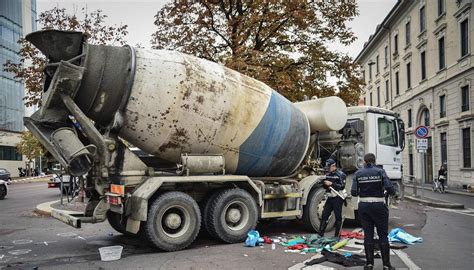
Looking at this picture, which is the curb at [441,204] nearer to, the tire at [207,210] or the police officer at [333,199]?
the police officer at [333,199]

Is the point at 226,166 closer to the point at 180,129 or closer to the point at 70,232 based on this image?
the point at 180,129

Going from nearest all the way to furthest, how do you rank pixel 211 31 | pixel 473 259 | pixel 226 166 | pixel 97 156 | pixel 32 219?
pixel 473 259, pixel 97 156, pixel 226 166, pixel 32 219, pixel 211 31

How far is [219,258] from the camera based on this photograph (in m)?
7.03

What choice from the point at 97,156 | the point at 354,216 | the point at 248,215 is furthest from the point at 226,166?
the point at 354,216

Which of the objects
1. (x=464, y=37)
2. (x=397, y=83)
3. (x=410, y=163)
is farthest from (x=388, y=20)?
(x=464, y=37)

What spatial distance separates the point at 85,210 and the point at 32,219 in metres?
5.59

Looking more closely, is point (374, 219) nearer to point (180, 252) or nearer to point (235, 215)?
point (235, 215)

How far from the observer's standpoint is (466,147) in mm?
25797

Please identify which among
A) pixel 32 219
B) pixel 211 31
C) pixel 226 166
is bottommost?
pixel 32 219

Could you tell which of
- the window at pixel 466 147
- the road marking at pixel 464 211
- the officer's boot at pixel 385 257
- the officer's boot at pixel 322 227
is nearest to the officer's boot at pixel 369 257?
the officer's boot at pixel 385 257

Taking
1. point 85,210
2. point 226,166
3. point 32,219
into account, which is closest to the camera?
point 85,210

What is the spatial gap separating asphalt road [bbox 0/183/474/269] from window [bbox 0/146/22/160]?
46.8 meters

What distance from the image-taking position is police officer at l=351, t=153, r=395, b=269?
247 inches

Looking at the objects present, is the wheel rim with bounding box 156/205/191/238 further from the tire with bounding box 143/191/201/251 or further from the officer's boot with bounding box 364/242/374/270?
the officer's boot with bounding box 364/242/374/270
